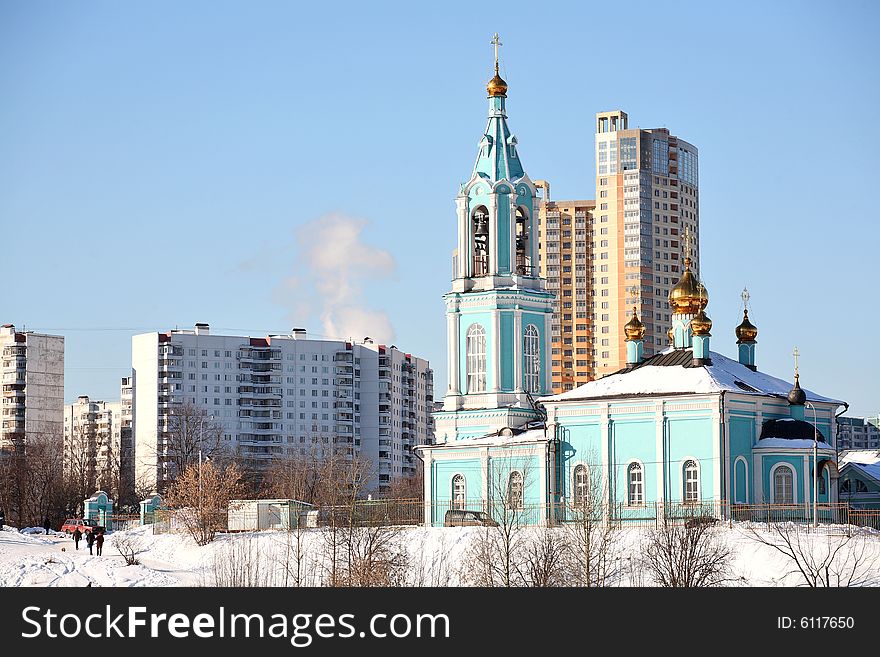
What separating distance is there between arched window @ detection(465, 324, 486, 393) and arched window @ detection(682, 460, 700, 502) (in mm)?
7872

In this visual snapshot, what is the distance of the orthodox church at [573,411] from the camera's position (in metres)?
Answer: 43.7

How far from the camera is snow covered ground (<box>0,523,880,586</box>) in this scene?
36.6 metres

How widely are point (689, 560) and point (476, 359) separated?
655 inches

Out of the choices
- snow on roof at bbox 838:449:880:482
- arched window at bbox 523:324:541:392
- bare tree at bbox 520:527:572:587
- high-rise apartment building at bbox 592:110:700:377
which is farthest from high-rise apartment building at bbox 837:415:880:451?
bare tree at bbox 520:527:572:587

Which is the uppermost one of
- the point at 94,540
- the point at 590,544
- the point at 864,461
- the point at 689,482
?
the point at 864,461

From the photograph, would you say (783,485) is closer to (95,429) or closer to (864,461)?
(864,461)

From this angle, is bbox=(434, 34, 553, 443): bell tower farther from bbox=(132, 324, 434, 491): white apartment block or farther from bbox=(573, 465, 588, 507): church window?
bbox=(132, 324, 434, 491): white apartment block

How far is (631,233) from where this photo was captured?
103 m

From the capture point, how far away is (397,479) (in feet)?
337

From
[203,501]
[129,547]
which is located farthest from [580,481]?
[129,547]

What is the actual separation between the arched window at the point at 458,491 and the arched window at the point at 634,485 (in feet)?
17.4

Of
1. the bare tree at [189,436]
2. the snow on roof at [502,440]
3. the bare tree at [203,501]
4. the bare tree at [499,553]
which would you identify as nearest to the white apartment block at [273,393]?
the bare tree at [189,436]
